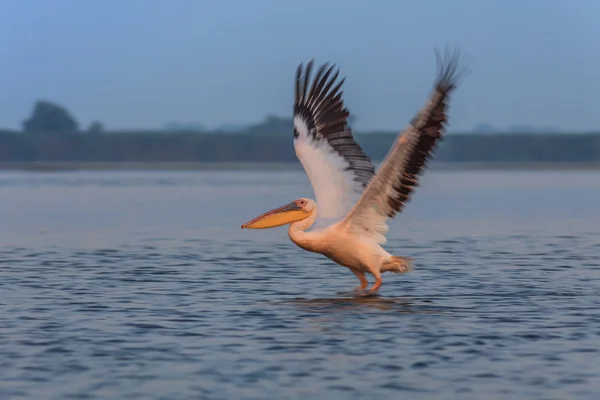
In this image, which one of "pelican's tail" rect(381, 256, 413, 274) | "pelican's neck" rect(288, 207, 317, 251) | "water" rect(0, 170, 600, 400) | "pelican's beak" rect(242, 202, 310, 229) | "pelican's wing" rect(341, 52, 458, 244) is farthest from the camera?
"pelican's beak" rect(242, 202, 310, 229)

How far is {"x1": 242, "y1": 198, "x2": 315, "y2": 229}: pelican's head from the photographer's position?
12336mm

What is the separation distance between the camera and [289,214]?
486 inches

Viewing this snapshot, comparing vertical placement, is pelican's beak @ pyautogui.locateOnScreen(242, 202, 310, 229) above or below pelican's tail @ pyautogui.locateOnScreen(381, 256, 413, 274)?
above

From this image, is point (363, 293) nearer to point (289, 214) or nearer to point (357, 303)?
point (357, 303)

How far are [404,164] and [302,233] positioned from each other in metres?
1.52

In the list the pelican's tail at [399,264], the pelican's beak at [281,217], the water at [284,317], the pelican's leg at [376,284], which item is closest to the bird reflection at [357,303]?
the water at [284,317]

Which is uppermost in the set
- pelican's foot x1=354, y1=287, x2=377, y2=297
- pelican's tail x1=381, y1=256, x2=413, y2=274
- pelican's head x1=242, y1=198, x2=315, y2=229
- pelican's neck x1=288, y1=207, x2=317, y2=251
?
pelican's head x1=242, y1=198, x2=315, y2=229

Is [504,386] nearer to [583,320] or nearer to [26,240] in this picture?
[583,320]

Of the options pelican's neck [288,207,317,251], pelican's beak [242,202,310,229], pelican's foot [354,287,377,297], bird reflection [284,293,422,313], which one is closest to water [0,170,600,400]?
bird reflection [284,293,422,313]

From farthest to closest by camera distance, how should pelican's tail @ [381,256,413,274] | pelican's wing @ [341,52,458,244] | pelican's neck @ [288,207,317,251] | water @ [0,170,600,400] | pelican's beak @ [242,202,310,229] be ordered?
1. pelican's beak @ [242,202,310,229]
2. pelican's tail @ [381,256,413,274]
3. pelican's neck @ [288,207,317,251]
4. pelican's wing @ [341,52,458,244]
5. water @ [0,170,600,400]

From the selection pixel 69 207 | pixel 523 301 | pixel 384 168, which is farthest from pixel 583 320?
pixel 69 207

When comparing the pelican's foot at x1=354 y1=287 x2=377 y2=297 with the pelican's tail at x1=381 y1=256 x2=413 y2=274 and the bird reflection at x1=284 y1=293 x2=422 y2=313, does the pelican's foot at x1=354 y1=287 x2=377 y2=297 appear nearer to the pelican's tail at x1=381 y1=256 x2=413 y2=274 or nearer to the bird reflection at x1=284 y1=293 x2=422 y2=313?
the bird reflection at x1=284 y1=293 x2=422 y2=313

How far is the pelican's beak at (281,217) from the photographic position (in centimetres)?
1233

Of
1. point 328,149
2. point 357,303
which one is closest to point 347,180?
point 328,149
